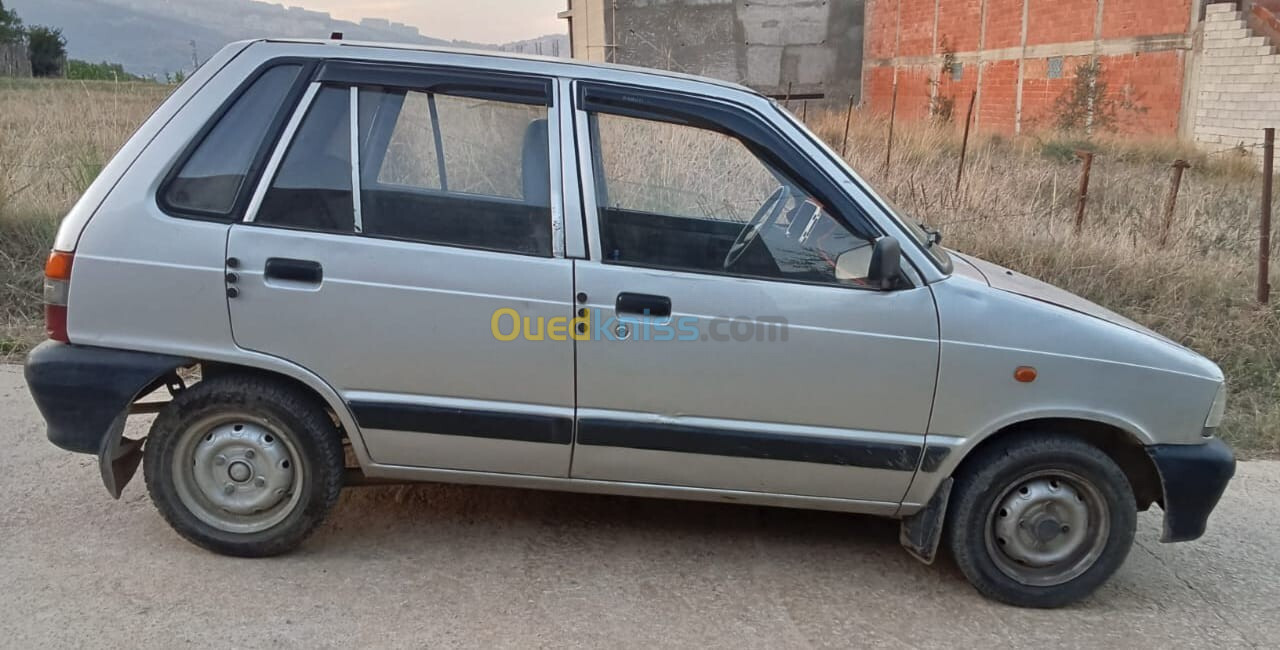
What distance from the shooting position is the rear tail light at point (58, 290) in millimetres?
3314

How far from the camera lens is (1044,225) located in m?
8.33

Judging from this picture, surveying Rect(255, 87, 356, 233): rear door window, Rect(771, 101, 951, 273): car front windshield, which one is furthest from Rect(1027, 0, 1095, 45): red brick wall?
Rect(255, 87, 356, 233): rear door window

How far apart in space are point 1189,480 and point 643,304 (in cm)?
208

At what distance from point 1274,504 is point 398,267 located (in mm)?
4193

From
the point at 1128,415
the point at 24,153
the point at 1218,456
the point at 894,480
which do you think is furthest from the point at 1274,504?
the point at 24,153

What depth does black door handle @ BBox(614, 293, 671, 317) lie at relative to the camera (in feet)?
10.8

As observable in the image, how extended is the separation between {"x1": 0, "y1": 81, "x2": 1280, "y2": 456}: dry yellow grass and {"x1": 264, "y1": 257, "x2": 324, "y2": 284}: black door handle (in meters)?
3.90

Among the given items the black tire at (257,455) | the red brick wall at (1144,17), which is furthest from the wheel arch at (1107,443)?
the red brick wall at (1144,17)

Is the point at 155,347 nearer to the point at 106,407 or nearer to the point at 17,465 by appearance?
the point at 106,407

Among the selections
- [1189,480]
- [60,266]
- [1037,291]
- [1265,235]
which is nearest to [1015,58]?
[1265,235]

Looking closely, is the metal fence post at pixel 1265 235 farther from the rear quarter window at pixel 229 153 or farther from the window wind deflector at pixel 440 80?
the rear quarter window at pixel 229 153

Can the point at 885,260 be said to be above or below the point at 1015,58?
below

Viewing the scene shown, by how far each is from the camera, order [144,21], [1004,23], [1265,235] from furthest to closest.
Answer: [144,21] < [1004,23] < [1265,235]

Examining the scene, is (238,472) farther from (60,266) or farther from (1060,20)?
(1060,20)
